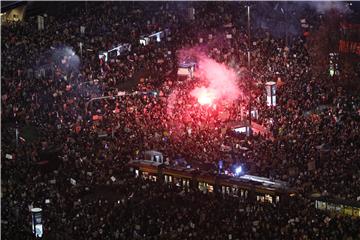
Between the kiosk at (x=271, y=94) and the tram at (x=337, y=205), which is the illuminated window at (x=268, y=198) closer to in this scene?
the tram at (x=337, y=205)

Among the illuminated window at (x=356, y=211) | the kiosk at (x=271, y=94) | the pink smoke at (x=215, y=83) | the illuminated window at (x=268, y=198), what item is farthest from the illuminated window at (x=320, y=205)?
the pink smoke at (x=215, y=83)

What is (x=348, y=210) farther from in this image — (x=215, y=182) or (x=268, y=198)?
(x=215, y=182)

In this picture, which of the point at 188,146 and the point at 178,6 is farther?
the point at 178,6

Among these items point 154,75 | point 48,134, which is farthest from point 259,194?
point 154,75

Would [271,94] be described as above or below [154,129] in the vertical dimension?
above

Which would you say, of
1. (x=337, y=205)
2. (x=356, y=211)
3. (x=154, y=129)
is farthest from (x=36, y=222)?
(x=154, y=129)

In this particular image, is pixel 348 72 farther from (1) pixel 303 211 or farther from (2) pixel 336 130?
(1) pixel 303 211
